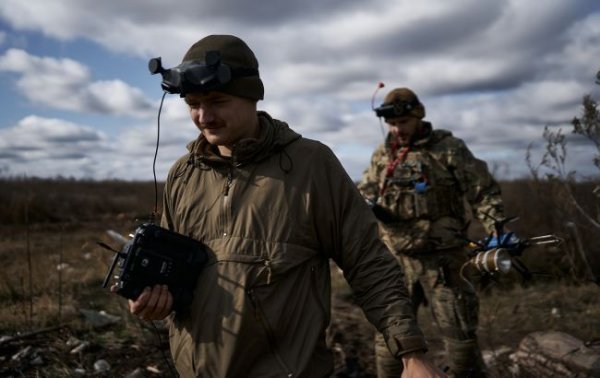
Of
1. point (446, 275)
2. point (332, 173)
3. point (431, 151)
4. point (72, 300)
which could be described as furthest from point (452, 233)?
point (72, 300)

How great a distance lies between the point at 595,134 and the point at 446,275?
154 centimetres

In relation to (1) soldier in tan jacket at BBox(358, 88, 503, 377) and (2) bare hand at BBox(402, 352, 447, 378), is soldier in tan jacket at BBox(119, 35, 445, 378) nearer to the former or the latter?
(2) bare hand at BBox(402, 352, 447, 378)

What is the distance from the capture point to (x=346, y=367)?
193 inches

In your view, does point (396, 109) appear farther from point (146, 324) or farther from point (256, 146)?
point (146, 324)

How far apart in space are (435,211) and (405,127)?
743mm

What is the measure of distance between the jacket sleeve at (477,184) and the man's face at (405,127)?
1.21 ft

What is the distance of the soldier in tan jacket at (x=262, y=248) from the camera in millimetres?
1986

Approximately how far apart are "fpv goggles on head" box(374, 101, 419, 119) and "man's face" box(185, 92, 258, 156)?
2.64 metres

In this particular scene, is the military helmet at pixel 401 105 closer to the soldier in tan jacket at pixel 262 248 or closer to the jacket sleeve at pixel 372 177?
the jacket sleeve at pixel 372 177

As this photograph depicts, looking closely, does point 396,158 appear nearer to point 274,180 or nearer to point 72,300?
point 274,180

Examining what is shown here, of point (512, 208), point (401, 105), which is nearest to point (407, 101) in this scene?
point (401, 105)

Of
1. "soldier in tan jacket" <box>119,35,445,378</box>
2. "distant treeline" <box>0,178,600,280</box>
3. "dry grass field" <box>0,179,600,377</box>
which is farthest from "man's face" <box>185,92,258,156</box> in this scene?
"distant treeline" <box>0,178,600,280</box>

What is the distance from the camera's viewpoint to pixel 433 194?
4582mm

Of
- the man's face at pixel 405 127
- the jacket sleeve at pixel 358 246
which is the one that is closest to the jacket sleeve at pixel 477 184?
the man's face at pixel 405 127
